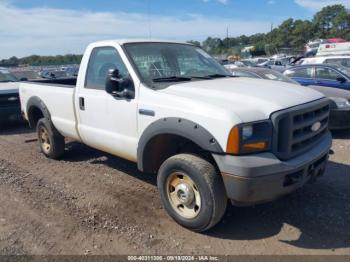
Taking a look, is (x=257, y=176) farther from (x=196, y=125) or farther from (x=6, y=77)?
(x=6, y=77)

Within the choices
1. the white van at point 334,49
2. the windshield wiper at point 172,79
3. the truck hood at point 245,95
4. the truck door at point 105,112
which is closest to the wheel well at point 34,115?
the truck door at point 105,112

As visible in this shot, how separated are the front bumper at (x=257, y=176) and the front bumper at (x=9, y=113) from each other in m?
7.43

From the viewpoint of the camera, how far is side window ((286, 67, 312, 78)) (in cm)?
1055

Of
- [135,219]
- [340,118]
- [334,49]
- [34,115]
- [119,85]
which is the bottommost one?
[135,219]

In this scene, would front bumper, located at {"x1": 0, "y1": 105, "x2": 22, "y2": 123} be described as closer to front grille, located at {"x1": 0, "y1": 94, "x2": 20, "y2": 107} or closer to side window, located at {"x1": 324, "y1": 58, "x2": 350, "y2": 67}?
front grille, located at {"x1": 0, "y1": 94, "x2": 20, "y2": 107}

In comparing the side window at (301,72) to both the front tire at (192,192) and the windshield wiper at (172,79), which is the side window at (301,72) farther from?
the front tire at (192,192)

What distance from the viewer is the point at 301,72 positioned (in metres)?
10.8

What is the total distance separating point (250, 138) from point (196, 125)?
525 millimetres

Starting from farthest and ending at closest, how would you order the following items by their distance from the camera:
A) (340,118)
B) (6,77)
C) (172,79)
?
(6,77) < (340,118) < (172,79)

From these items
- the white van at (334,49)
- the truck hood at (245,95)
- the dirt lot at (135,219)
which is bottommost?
the dirt lot at (135,219)

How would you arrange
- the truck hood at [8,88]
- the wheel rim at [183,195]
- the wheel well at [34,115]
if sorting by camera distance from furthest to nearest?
the truck hood at [8,88], the wheel well at [34,115], the wheel rim at [183,195]

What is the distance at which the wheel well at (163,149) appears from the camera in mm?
3949

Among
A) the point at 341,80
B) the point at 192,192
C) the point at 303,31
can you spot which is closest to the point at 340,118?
the point at 341,80

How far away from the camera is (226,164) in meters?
3.26
